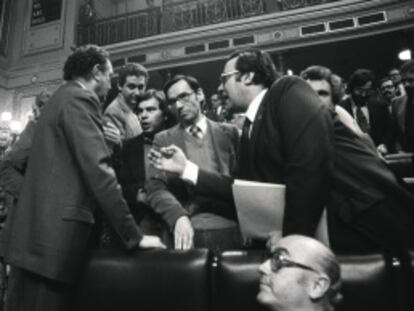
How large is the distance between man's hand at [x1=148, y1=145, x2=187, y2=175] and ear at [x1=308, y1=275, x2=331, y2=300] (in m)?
0.69

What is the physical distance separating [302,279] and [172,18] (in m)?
9.18

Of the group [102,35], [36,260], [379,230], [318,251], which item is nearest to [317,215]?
[318,251]

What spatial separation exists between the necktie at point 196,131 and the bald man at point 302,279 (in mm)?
890

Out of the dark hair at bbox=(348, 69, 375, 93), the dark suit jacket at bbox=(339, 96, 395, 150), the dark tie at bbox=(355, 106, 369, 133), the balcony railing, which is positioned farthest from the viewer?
the balcony railing

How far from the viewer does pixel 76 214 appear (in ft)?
4.66

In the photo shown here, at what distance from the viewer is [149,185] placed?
6.13 ft

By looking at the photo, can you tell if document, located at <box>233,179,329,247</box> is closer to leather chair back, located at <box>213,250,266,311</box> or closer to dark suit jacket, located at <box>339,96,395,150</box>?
leather chair back, located at <box>213,250,266,311</box>

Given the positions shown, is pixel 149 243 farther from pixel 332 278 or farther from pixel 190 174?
pixel 332 278

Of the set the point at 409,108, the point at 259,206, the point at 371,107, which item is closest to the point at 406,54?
the point at 371,107

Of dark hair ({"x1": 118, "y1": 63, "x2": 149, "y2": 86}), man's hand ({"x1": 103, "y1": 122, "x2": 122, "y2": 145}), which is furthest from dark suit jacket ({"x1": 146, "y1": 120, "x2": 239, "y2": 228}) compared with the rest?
dark hair ({"x1": 118, "y1": 63, "x2": 149, "y2": 86})

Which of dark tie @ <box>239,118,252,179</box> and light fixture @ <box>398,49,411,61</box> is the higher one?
light fixture @ <box>398,49,411,61</box>

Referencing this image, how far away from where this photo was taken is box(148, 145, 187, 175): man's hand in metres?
1.55

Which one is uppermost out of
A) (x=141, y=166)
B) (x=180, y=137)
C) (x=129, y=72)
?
(x=129, y=72)

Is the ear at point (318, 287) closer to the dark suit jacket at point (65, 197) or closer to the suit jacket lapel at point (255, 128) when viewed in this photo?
the suit jacket lapel at point (255, 128)
